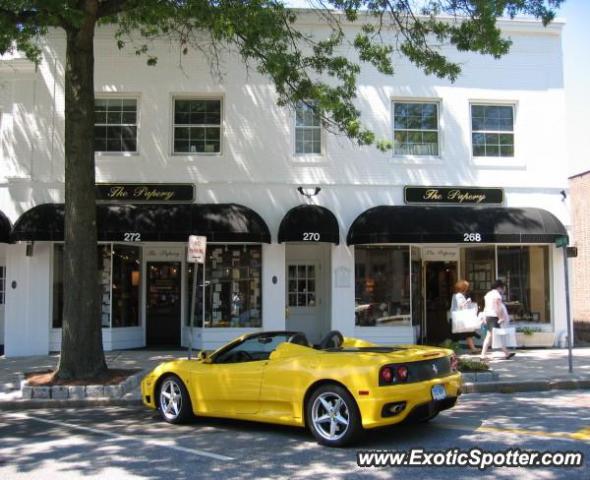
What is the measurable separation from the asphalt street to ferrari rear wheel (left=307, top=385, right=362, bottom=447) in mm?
135

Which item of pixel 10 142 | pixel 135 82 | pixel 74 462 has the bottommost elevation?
pixel 74 462

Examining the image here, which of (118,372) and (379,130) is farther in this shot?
(379,130)

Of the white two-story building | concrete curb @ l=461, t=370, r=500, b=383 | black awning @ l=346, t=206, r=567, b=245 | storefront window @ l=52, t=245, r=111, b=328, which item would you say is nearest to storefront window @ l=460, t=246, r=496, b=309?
the white two-story building

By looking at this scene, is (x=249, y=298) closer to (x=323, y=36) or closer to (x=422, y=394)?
(x=323, y=36)

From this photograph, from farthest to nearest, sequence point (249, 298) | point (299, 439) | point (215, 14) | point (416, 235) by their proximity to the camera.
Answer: point (249, 298), point (416, 235), point (215, 14), point (299, 439)

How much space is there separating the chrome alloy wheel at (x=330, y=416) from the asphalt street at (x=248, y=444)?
179 mm

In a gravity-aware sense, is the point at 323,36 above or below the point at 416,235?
above

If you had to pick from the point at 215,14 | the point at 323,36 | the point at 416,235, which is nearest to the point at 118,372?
the point at 215,14

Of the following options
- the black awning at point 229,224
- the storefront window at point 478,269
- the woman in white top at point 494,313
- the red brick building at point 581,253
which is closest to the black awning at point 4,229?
the black awning at point 229,224

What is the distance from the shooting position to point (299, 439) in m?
7.14

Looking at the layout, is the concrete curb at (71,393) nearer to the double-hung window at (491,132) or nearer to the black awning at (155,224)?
the black awning at (155,224)

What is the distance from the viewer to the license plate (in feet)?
22.5

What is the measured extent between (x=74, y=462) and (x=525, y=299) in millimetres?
12851
